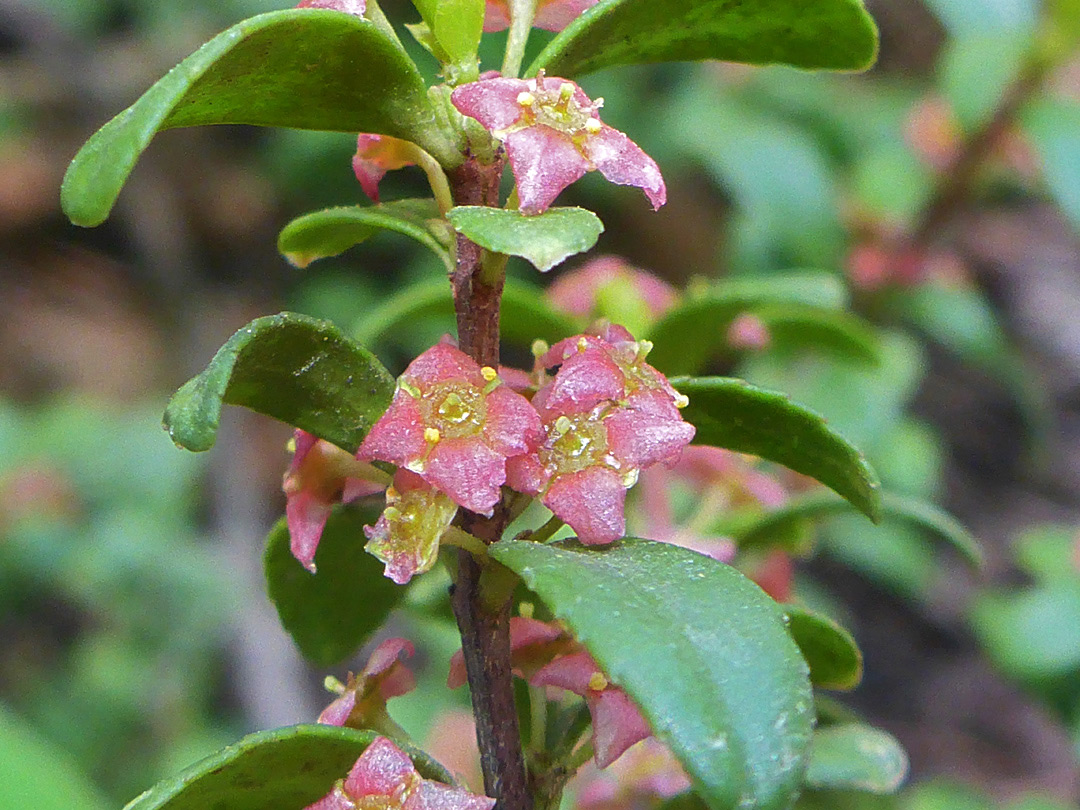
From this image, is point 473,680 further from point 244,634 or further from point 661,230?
point 661,230

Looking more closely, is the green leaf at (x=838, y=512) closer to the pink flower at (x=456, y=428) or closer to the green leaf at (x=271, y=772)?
the pink flower at (x=456, y=428)

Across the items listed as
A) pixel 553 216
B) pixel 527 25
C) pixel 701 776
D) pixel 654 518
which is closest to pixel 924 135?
pixel 654 518

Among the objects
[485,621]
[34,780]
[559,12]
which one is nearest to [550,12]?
[559,12]

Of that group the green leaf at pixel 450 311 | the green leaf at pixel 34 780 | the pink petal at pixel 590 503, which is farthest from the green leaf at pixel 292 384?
the green leaf at pixel 34 780

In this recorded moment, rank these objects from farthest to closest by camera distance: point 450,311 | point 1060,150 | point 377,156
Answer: point 1060,150 < point 450,311 < point 377,156

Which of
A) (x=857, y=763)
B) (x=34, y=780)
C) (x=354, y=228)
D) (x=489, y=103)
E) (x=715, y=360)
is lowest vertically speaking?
(x=34, y=780)

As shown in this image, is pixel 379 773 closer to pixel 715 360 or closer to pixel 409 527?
pixel 409 527

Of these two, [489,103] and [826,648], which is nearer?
[489,103]
